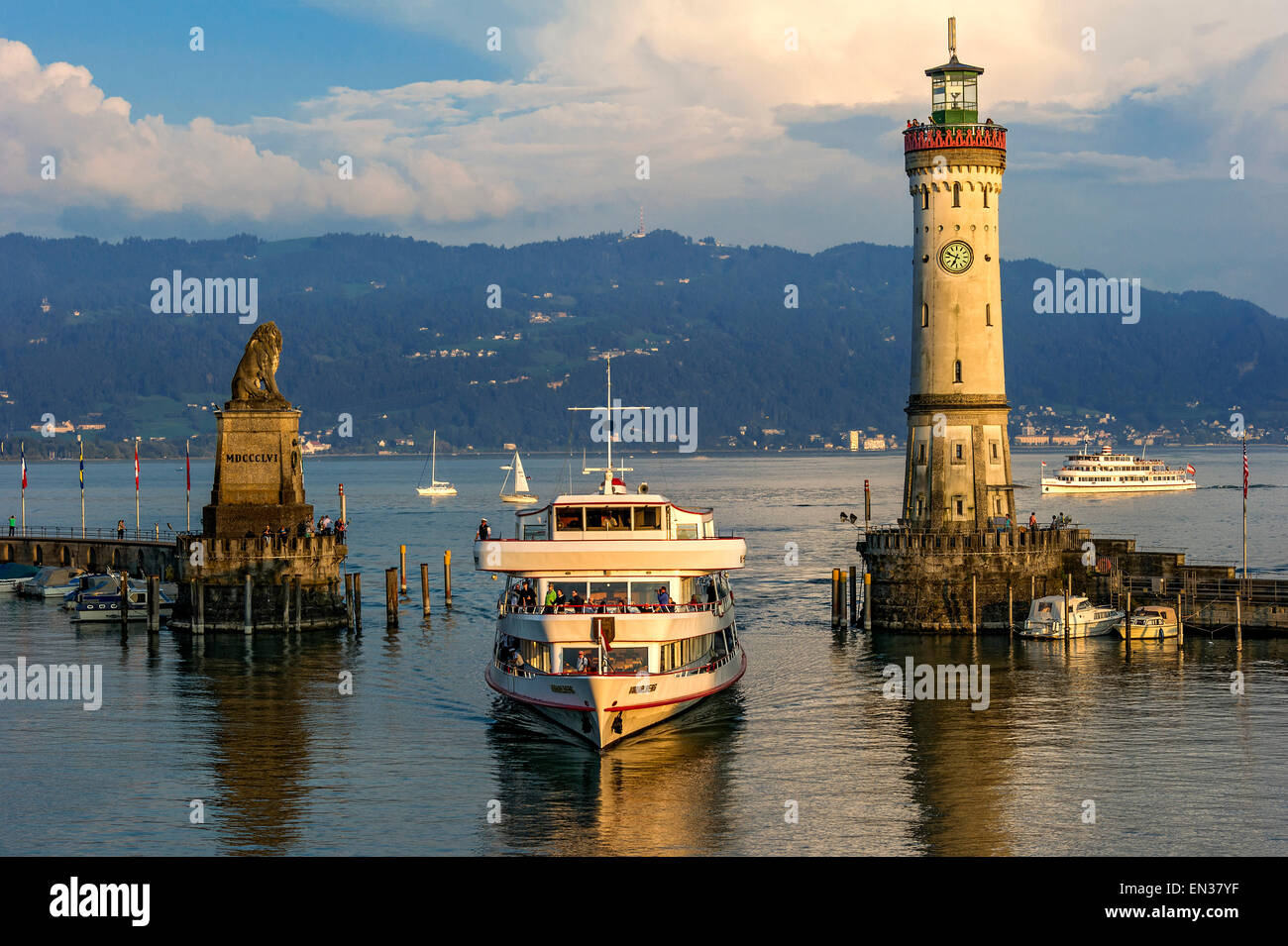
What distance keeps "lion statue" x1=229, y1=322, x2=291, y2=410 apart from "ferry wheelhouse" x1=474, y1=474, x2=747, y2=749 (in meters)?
24.8

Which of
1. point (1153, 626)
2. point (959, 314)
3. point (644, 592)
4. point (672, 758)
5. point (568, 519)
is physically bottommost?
point (672, 758)

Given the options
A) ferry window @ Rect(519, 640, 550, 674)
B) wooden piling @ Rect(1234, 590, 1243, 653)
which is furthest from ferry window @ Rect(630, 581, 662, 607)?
wooden piling @ Rect(1234, 590, 1243, 653)

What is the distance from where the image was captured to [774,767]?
168ft

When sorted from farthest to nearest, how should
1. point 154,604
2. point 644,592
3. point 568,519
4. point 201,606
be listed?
point 154,604 → point 201,606 → point 568,519 → point 644,592

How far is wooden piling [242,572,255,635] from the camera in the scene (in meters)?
76.4

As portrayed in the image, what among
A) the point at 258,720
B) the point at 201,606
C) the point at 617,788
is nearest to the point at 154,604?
the point at 201,606

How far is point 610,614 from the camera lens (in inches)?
2072

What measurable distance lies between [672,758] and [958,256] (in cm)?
3477

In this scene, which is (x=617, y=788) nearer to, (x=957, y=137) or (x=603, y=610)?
(x=603, y=610)

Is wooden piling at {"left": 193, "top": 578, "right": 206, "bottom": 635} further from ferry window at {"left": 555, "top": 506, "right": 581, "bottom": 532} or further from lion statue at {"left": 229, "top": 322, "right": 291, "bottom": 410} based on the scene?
ferry window at {"left": 555, "top": 506, "right": 581, "bottom": 532}

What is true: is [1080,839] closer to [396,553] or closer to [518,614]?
[518,614]

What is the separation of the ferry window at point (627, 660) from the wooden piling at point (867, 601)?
25.6 metres

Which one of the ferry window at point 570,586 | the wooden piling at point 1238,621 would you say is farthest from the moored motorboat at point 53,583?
the wooden piling at point 1238,621
